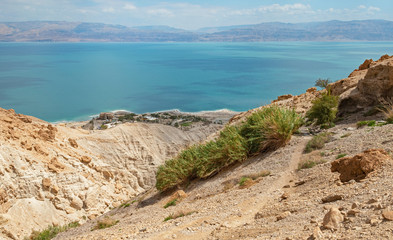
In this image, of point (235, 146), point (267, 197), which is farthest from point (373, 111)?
point (267, 197)

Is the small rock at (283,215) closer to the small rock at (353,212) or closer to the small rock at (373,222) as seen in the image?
the small rock at (353,212)

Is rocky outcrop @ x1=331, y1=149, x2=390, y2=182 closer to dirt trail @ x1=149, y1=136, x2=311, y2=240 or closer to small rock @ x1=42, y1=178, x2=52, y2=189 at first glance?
dirt trail @ x1=149, y1=136, x2=311, y2=240

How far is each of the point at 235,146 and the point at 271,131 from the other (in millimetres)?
1102

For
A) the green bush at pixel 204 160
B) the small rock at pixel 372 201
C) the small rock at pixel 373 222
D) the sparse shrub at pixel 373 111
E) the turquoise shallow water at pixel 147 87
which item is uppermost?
the small rock at pixel 373 222

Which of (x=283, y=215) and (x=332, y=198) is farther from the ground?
(x=332, y=198)

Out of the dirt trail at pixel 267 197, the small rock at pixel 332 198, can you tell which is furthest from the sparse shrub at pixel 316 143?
the small rock at pixel 332 198

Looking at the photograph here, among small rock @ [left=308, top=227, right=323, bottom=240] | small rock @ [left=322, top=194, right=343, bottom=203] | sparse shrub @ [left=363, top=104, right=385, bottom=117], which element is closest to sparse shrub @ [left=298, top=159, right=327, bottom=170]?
small rock @ [left=322, top=194, right=343, bottom=203]

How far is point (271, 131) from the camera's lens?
10133 mm

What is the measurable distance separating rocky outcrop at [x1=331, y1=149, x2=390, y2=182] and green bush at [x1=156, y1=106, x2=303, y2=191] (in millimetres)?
3614

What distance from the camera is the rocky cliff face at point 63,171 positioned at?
14.4 metres

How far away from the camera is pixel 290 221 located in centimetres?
489

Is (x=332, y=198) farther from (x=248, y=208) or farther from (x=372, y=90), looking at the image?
(x=372, y=90)

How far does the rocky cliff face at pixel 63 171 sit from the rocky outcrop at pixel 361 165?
11.5 metres

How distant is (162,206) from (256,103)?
5519cm
